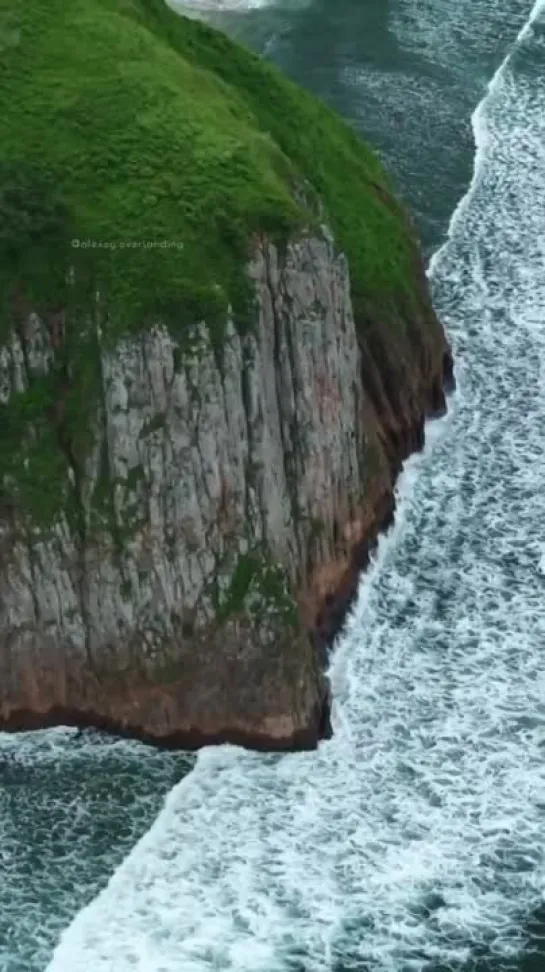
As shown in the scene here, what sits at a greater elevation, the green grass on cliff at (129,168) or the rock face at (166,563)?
the green grass on cliff at (129,168)

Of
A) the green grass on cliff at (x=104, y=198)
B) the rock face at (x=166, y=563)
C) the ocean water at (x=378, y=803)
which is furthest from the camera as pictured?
the green grass on cliff at (x=104, y=198)

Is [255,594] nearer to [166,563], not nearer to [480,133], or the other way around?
[166,563]

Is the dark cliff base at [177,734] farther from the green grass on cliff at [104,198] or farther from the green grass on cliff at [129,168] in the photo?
the green grass on cliff at [129,168]

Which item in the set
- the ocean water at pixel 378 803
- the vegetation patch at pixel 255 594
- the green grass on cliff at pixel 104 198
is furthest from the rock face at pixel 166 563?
the ocean water at pixel 378 803

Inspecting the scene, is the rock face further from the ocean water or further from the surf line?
the surf line

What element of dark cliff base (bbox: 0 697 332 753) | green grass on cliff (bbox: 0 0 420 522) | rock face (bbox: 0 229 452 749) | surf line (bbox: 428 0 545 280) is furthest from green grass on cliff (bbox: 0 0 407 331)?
surf line (bbox: 428 0 545 280)

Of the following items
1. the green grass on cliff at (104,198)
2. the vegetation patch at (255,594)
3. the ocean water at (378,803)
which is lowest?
the ocean water at (378,803)

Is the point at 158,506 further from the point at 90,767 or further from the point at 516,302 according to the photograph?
the point at 516,302

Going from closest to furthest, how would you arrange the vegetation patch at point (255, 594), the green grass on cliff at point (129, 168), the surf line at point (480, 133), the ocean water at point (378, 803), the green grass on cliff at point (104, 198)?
the ocean water at point (378, 803), the green grass on cliff at point (104, 198), the vegetation patch at point (255, 594), the green grass on cliff at point (129, 168), the surf line at point (480, 133)
